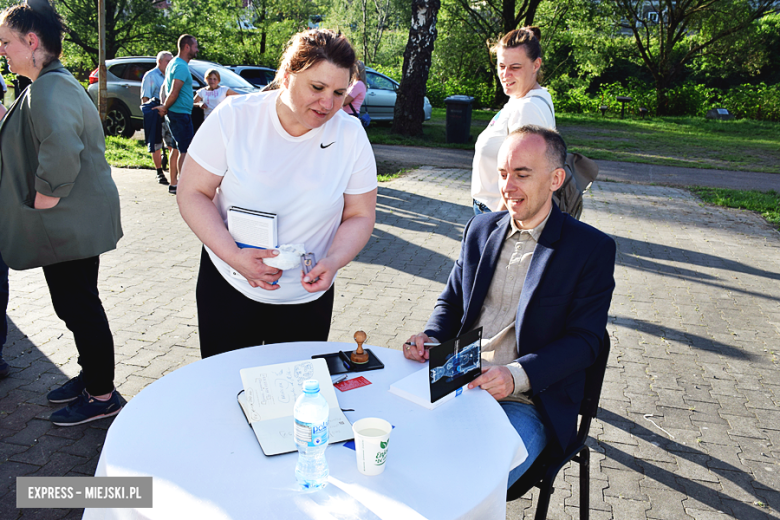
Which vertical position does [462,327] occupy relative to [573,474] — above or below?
above

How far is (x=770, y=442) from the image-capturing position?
128 inches

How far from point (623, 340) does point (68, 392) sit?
12.7ft

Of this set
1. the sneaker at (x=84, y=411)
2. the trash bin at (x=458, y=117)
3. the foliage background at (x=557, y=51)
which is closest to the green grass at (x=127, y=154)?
the trash bin at (x=458, y=117)

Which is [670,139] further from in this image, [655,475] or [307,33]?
[307,33]

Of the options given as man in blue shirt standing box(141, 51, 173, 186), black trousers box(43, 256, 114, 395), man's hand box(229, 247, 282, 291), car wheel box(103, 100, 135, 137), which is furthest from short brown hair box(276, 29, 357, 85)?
car wheel box(103, 100, 135, 137)

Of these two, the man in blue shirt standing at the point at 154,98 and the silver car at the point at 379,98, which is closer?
the man in blue shirt standing at the point at 154,98

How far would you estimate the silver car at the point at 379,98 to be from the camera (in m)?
17.2

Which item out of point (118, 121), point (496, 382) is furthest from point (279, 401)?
point (118, 121)

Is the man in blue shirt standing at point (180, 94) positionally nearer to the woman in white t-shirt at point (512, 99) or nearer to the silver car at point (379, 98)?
the woman in white t-shirt at point (512, 99)

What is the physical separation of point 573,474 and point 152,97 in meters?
8.34

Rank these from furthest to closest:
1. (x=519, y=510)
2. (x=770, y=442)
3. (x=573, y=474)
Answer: (x=770, y=442) < (x=573, y=474) < (x=519, y=510)

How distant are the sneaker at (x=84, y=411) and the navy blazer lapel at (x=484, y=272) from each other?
6.79ft

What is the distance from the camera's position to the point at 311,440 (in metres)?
1.45

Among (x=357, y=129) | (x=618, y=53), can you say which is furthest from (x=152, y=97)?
(x=618, y=53)
